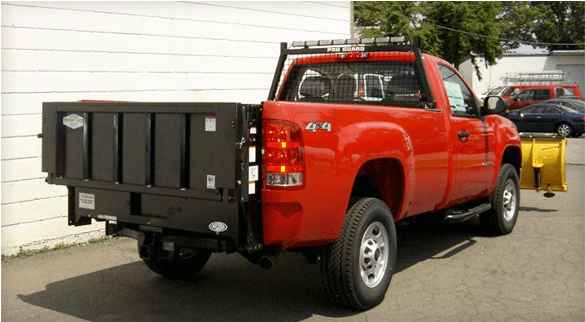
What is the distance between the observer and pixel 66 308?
18.3 ft

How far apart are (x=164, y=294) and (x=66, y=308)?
0.78 meters

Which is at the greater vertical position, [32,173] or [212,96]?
[212,96]

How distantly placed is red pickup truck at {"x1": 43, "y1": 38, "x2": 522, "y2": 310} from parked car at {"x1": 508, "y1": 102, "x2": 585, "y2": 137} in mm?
20100

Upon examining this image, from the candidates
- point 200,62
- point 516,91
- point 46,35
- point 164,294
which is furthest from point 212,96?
point 516,91

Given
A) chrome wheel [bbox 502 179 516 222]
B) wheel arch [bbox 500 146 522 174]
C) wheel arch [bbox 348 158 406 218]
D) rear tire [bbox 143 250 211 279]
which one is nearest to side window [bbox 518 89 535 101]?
wheel arch [bbox 500 146 522 174]

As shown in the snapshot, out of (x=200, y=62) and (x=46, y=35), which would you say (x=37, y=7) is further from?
(x=200, y=62)

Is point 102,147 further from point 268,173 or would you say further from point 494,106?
point 494,106

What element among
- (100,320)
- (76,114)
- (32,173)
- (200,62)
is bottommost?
(100,320)

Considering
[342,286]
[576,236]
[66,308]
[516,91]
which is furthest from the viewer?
[516,91]

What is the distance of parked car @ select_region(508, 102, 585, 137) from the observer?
24969 mm

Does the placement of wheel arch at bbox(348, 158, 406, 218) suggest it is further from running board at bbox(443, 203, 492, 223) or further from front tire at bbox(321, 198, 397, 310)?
running board at bbox(443, 203, 492, 223)

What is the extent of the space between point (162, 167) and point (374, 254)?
5.82 ft

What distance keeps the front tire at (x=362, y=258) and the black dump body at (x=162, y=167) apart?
28.0 inches

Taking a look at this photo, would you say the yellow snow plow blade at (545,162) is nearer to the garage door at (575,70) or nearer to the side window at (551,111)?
the side window at (551,111)
